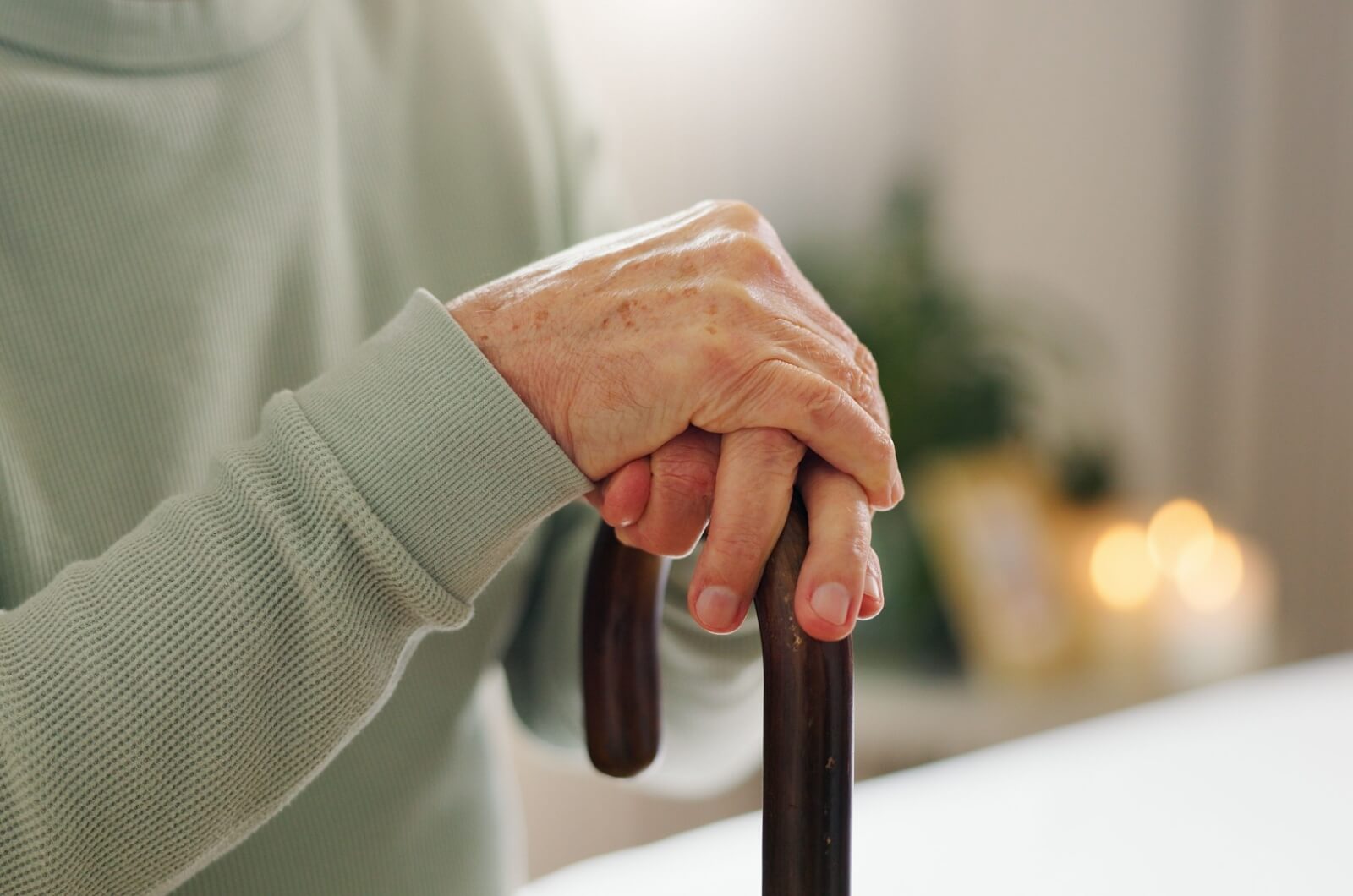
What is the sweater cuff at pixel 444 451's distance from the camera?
0.48 metres

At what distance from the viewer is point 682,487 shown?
0.51 meters

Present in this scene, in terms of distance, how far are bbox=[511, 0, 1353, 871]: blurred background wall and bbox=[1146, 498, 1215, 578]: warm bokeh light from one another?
0.47 ft

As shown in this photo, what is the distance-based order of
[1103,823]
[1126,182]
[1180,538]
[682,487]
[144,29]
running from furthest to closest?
[1126,182]
[1180,538]
[1103,823]
[144,29]
[682,487]

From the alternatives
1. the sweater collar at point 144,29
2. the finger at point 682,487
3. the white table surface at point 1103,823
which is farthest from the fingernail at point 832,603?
the sweater collar at point 144,29

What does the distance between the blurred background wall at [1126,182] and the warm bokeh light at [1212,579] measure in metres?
0.26

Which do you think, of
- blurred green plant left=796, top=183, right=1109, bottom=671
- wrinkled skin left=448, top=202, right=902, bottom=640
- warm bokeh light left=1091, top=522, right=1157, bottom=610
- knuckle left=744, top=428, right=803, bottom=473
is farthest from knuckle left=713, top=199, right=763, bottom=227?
warm bokeh light left=1091, top=522, right=1157, bottom=610

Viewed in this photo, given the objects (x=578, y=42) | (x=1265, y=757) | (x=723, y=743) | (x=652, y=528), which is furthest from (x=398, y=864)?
(x=578, y=42)

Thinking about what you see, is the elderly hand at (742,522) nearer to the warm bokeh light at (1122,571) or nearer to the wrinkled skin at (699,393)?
the wrinkled skin at (699,393)

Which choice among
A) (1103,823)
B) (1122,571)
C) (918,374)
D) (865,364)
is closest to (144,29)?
(865,364)

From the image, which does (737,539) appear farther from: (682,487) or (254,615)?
(254,615)

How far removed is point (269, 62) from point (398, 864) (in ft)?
1.72

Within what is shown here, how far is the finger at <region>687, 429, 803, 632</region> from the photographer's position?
18.0 inches

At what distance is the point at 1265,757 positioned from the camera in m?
0.91

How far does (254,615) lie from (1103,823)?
23.9 inches
